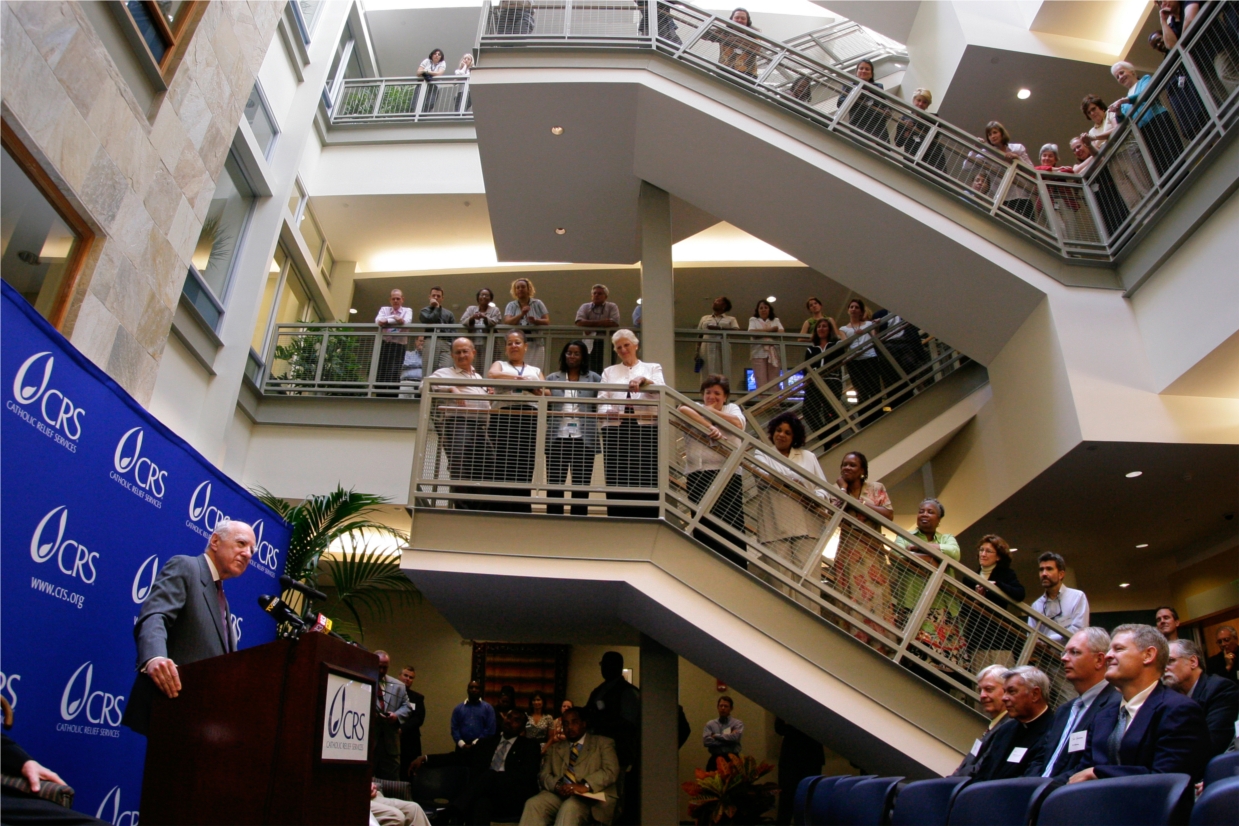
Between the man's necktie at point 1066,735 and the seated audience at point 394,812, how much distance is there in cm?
313

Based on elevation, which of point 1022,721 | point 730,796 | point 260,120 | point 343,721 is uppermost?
point 260,120

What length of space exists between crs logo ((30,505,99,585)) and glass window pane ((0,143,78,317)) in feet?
6.38

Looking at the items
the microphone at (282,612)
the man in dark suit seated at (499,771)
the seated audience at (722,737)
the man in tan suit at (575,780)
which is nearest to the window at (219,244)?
the man in dark suit seated at (499,771)

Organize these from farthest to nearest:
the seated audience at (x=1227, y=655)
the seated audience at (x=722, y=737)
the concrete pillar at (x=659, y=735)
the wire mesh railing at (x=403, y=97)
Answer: the wire mesh railing at (x=403, y=97), the seated audience at (x=722, y=737), the seated audience at (x=1227, y=655), the concrete pillar at (x=659, y=735)

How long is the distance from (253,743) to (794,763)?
5101 mm

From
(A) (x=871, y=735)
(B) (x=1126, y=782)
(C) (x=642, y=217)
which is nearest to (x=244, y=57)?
(C) (x=642, y=217)

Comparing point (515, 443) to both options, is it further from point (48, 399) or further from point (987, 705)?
point (987, 705)

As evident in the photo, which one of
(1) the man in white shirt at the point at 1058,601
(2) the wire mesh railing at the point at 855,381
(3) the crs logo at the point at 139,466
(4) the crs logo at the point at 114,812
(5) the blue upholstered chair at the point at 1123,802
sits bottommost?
(4) the crs logo at the point at 114,812

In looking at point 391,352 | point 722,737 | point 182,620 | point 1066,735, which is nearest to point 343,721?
point 182,620

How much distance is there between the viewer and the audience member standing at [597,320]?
31.2 feet

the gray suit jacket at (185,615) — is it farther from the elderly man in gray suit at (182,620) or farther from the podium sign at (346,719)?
the podium sign at (346,719)

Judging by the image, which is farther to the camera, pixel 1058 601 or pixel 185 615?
pixel 1058 601

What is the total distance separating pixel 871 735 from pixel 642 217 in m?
6.07

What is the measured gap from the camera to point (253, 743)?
114 inches
